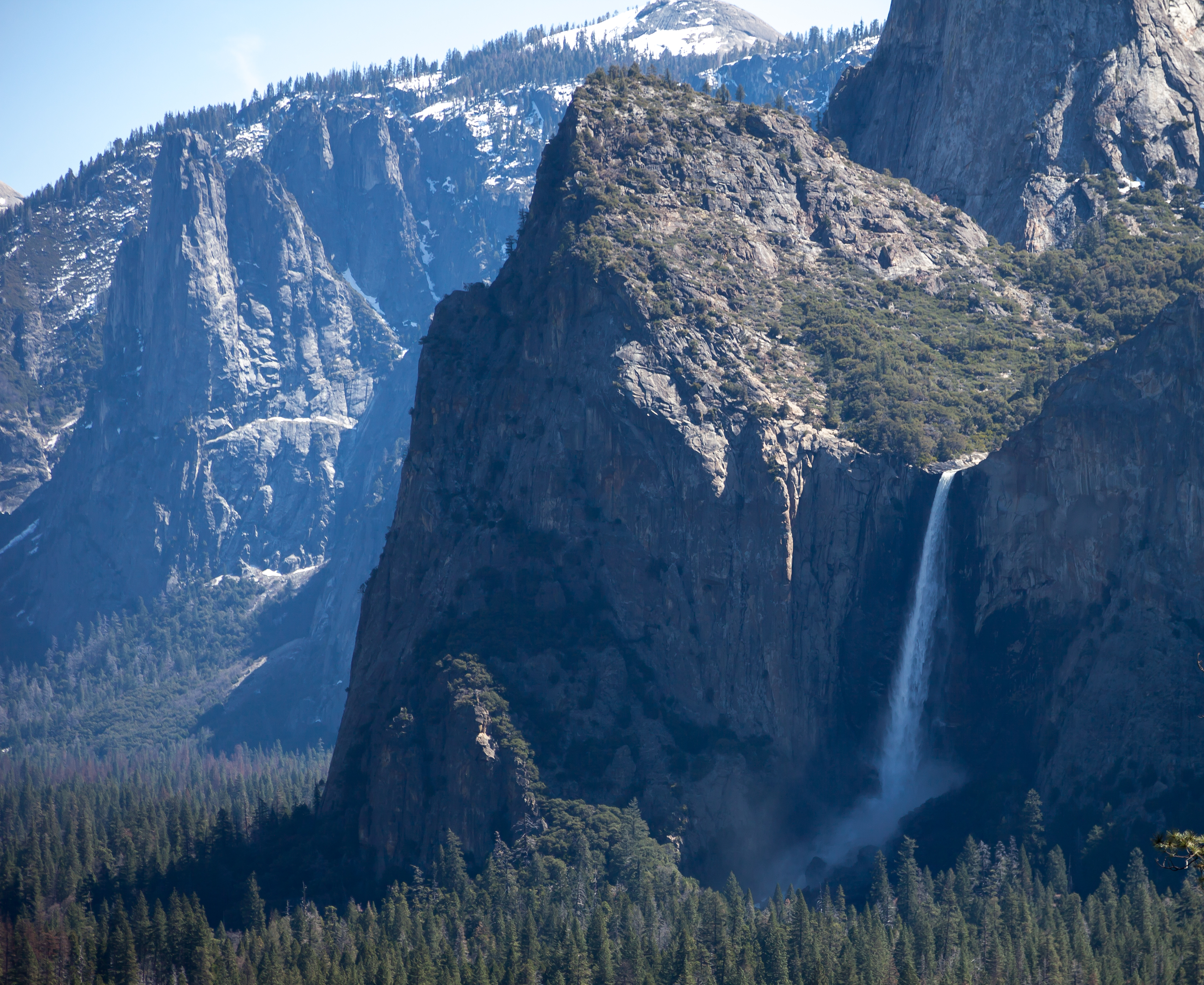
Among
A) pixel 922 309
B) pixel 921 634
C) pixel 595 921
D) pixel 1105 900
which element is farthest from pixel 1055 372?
pixel 595 921

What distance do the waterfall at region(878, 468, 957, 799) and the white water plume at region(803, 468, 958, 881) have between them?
6cm

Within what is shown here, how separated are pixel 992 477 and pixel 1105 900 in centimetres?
4309

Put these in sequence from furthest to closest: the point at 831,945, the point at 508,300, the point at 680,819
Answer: the point at 508,300
the point at 680,819
the point at 831,945

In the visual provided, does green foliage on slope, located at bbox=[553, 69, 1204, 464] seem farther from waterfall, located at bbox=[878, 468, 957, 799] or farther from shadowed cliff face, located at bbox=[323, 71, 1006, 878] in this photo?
waterfall, located at bbox=[878, 468, 957, 799]

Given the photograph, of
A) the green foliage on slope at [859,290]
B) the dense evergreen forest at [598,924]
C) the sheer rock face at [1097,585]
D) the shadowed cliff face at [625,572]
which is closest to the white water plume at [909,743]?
the shadowed cliff face at [625,572]

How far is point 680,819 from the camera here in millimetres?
150125

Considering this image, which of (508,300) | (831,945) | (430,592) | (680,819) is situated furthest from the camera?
(508,300)

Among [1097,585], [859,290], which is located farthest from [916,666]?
[859,290]

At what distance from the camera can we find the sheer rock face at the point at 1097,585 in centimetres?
13762

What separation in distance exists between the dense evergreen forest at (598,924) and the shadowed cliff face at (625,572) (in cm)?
534

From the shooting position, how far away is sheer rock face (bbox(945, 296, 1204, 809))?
137625mm

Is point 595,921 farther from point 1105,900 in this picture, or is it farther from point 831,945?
point 1105,900

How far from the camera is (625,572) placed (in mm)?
164125

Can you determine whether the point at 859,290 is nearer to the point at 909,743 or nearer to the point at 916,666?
the point at 916,666
